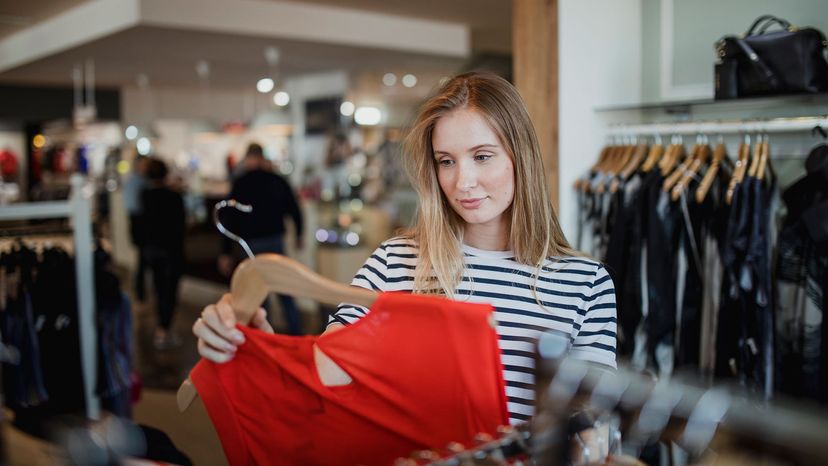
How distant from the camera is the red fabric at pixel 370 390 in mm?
1229

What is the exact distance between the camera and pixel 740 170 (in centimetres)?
281

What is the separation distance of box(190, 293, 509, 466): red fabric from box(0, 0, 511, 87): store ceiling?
6.06 m

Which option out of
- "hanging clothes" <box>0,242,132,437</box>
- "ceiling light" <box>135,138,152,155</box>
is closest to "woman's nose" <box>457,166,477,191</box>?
"hanging clothes" <box>0,242,132,437</box>

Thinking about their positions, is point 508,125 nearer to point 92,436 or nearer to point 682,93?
point 92,436

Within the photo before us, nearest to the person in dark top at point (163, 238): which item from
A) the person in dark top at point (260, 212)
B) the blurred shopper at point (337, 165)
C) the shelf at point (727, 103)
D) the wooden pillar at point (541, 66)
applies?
the person in dark top at point (260, 212)

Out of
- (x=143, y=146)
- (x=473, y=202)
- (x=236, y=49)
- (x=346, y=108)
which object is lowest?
(x=473, y=202)

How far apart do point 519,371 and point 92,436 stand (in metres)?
0.92

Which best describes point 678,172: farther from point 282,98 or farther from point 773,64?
point 282,98

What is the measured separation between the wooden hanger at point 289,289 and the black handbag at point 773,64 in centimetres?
209

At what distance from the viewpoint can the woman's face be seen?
1634 mm

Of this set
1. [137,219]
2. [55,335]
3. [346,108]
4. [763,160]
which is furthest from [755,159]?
[346,108]

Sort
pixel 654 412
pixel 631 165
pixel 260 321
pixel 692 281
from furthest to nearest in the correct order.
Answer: pixel 631 165 → pixel 692 281 → pixel 260 321 → pixel 654 412

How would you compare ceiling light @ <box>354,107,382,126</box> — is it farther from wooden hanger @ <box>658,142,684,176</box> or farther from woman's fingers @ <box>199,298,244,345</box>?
woman's fingers @ <box>199,298,244,345</box>

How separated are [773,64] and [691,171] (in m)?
0.49
